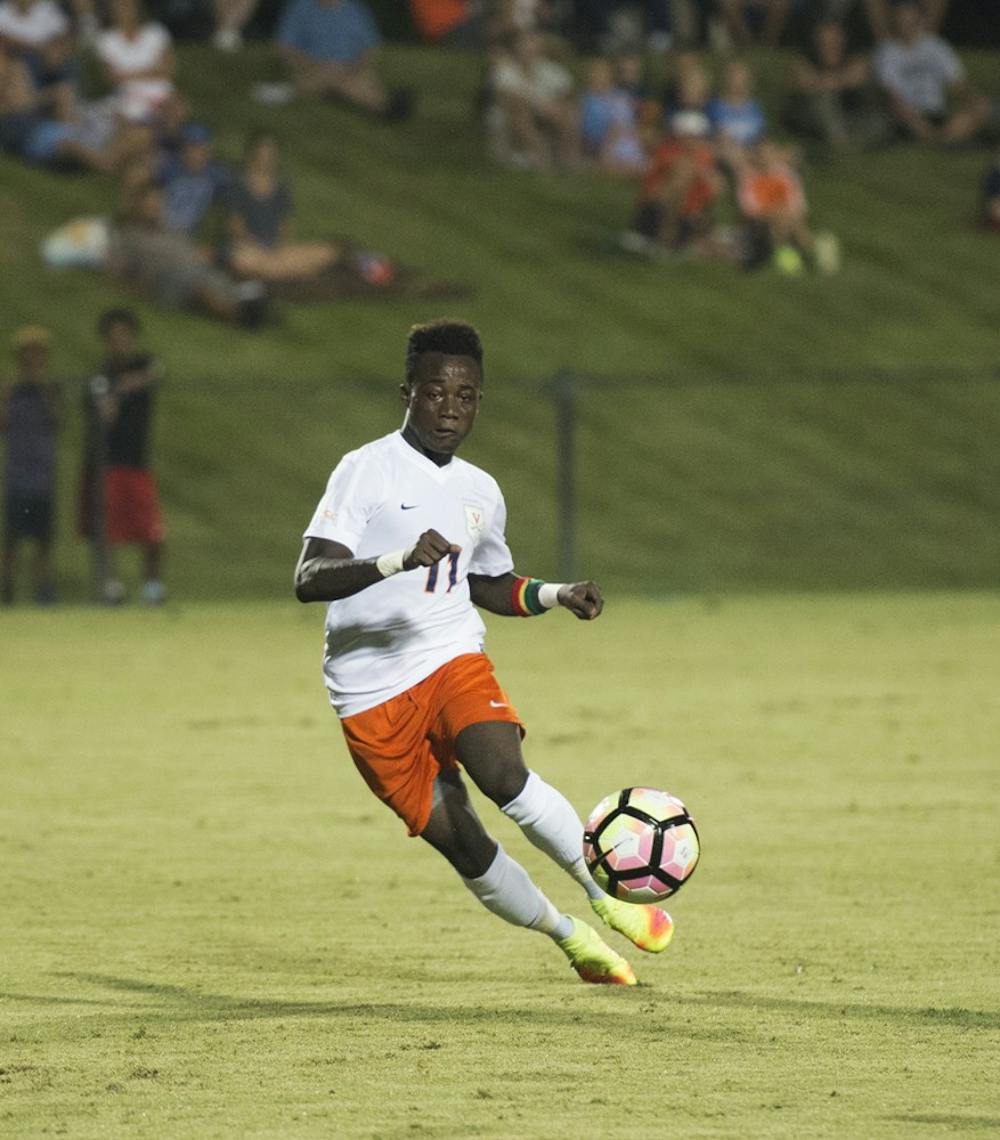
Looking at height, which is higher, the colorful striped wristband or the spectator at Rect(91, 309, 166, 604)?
the colorful striped wristband

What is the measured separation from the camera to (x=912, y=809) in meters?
9.71

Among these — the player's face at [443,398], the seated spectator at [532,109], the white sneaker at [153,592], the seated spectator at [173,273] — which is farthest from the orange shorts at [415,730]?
the seated spectator at [532,109]

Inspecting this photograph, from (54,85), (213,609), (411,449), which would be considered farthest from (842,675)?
(54,85)

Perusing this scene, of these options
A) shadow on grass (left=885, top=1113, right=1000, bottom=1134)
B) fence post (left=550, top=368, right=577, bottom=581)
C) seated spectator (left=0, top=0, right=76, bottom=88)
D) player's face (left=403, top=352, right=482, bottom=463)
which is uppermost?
seated spectator (left=0, top=0, right=76, bottom=88)

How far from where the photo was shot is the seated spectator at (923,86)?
2914 cm

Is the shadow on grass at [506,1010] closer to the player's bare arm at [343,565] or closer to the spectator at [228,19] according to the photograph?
the player's bare arm at [343,565]

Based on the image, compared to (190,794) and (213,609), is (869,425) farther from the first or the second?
(190,794)

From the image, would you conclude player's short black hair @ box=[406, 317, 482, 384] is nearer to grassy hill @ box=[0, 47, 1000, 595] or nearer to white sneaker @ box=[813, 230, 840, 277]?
grassy hill @ box=[0, 47, 1000, 595]

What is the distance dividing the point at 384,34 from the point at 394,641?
25.3 m

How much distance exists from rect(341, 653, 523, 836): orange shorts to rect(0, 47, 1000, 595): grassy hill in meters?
13.7

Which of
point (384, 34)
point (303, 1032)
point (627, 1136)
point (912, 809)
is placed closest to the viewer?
point (627, 1136)

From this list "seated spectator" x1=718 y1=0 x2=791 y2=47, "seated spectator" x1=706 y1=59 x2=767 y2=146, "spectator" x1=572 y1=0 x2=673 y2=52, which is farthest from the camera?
"seated spectator" x1=718 y1=0 x2=791 y2=47

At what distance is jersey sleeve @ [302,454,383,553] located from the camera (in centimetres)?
636

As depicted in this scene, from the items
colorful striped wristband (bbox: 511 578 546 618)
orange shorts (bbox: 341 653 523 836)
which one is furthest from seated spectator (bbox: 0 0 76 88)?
orange shorts (bbox: 341 653 523 836)
